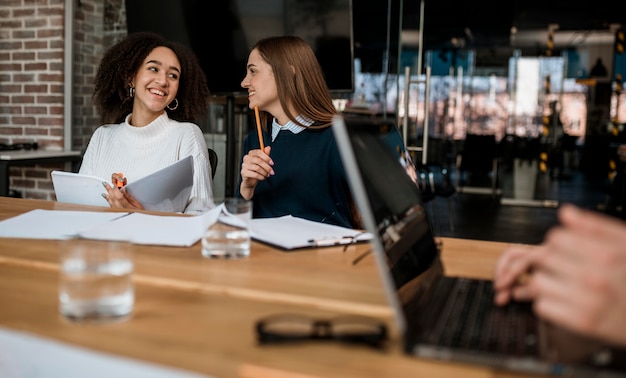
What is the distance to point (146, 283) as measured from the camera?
1.07 metres

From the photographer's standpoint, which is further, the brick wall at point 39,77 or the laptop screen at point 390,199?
the brick wall at point 39,77

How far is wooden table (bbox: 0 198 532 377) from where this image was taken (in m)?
0.73

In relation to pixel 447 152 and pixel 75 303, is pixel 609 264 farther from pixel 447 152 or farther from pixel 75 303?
pixel 447 152

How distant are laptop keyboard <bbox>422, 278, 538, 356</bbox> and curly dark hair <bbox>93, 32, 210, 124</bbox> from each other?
2023 millimetres

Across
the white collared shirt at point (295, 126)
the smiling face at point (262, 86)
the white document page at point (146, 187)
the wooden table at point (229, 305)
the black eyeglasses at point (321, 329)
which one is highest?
the smiling face at point (262, 86)

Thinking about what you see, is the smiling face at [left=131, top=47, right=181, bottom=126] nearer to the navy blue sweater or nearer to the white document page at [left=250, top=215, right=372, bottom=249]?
the navy blue sweater

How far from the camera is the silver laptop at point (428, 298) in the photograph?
703 mm

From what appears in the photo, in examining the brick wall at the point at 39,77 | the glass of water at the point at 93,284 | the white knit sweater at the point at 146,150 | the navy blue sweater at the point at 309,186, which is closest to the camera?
the glass of water at the point at 93,284

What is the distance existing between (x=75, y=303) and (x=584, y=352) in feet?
2.10

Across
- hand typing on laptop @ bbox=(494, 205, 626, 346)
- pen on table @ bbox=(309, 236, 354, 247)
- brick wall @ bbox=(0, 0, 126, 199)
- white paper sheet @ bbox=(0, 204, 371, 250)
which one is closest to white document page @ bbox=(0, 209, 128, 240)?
white paper sheet @ bbox=(0, 204, 371, 250)

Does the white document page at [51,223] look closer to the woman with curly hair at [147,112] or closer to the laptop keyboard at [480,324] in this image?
the woman with curly hair at [147,112]

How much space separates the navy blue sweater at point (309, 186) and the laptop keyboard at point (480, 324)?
122 centimetres

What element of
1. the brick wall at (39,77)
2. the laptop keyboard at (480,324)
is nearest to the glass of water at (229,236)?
the laptop keyboard at (480,324)

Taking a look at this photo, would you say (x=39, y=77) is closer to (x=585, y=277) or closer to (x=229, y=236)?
(x=229, y=236)
